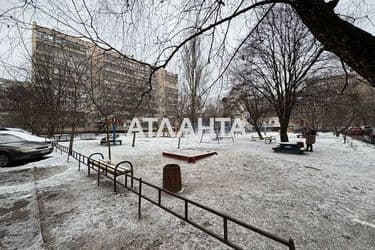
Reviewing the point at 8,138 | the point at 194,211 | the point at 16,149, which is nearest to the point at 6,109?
the point at 8,138

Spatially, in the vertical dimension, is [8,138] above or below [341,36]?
below

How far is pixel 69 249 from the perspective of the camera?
2322 mm

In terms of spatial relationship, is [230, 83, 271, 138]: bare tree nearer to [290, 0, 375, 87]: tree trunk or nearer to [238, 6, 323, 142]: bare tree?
[238, 6, 323, 142]: bare tree

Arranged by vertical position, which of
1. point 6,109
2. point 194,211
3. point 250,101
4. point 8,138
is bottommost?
point 194,211

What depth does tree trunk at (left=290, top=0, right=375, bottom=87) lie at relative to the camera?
1.67m

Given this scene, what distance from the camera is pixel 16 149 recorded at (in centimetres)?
704

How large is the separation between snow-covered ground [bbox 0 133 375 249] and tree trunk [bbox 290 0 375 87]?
8.24 ft

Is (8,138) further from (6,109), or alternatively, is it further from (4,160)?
(6,109)

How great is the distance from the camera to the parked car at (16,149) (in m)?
6.99

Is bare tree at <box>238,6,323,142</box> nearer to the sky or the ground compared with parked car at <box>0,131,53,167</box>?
nearer to the sky

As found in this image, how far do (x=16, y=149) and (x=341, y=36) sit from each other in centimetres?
1040

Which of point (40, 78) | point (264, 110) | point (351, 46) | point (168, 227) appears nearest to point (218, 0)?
point (351, 46)

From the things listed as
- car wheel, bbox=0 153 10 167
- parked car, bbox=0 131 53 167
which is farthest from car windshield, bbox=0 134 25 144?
car wheel, bbox=0 153 10 167

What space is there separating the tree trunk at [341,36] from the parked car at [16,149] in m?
10.1
